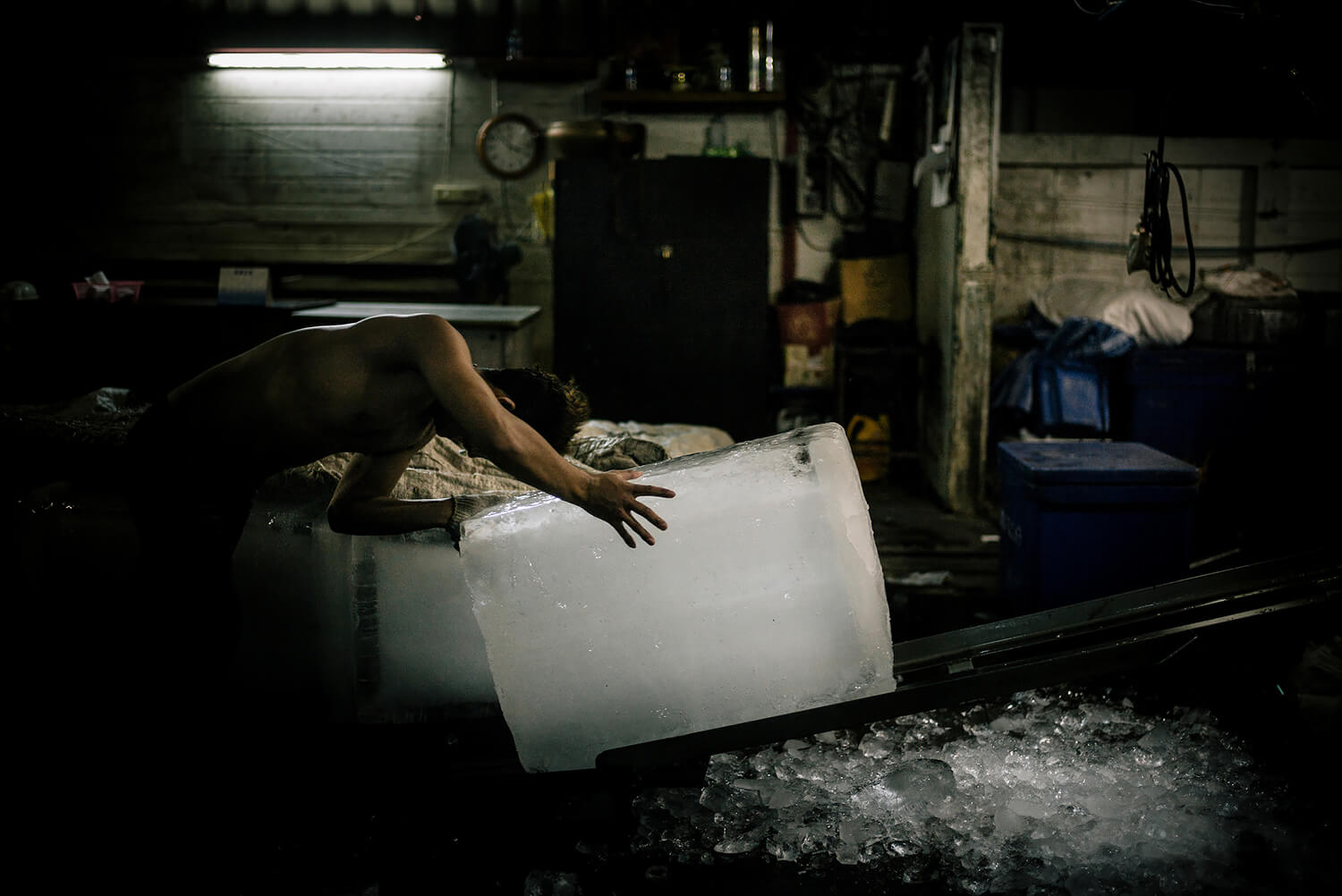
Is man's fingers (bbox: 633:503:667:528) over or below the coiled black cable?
below

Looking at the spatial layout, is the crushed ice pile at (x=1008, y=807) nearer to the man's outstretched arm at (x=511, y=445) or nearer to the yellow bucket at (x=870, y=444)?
the man's outstretched arm at (x=511, y=445)

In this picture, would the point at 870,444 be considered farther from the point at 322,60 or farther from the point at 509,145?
the point at 322,60

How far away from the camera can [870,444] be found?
7148 millimetres

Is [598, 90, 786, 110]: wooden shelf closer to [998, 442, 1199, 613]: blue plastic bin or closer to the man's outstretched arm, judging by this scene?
[998, 442, 1199, 613]: blue plastic bin

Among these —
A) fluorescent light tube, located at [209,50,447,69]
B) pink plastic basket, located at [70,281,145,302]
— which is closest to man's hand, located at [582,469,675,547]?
pink plastic basket, located at [70,281,145,302]

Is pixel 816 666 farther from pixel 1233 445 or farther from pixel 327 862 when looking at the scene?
pixel 1233 445

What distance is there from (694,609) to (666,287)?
4.50 metres

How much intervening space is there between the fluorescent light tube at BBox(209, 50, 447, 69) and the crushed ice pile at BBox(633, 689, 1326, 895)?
621 centimetres

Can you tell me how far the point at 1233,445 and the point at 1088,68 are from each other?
3.02m

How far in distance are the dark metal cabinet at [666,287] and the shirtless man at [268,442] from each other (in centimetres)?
399

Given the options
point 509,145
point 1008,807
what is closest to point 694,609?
point 1008,807

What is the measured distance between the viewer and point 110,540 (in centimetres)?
326

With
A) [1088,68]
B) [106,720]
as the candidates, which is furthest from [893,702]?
[1088,68]

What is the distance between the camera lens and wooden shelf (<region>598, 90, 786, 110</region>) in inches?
283
